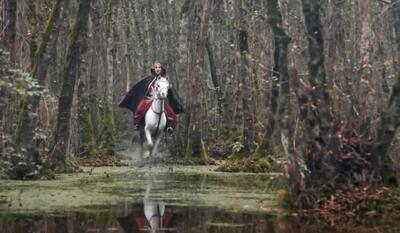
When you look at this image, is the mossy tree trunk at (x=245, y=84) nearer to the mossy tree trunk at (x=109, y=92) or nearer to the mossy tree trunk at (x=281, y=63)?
the mossy tree trunk at (x=281, y=63)

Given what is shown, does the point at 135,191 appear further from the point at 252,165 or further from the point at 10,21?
the point at 252,165

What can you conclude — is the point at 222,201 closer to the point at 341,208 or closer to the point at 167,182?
the point at 341,208

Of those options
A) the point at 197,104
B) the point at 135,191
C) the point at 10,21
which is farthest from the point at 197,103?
the point at 135,191

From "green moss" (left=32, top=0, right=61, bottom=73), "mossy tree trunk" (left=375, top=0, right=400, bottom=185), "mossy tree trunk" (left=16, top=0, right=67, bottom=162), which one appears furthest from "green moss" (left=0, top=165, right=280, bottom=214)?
"green moss" (left=32, top=0, right=61, bottom=73)

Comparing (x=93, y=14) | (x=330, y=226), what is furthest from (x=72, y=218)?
(x=93, y=14)

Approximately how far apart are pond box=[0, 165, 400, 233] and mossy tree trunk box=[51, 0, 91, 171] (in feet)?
5.79

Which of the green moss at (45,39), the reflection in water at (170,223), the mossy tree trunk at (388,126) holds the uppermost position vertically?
the green moss at (45,39)

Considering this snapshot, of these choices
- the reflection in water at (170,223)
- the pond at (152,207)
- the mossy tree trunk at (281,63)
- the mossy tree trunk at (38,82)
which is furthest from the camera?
the mossy tree trunk at (38,82)

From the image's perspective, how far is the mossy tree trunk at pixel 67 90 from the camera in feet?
58.6

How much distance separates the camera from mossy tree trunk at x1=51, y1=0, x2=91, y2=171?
17875 mm

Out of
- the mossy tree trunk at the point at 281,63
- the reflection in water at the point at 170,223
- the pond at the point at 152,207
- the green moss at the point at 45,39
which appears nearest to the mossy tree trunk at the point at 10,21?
the green moss at the point at 45,39

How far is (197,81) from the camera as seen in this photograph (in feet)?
76.8

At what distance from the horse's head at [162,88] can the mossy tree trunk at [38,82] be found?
17.9 ft

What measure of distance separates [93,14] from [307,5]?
52.3 feet
